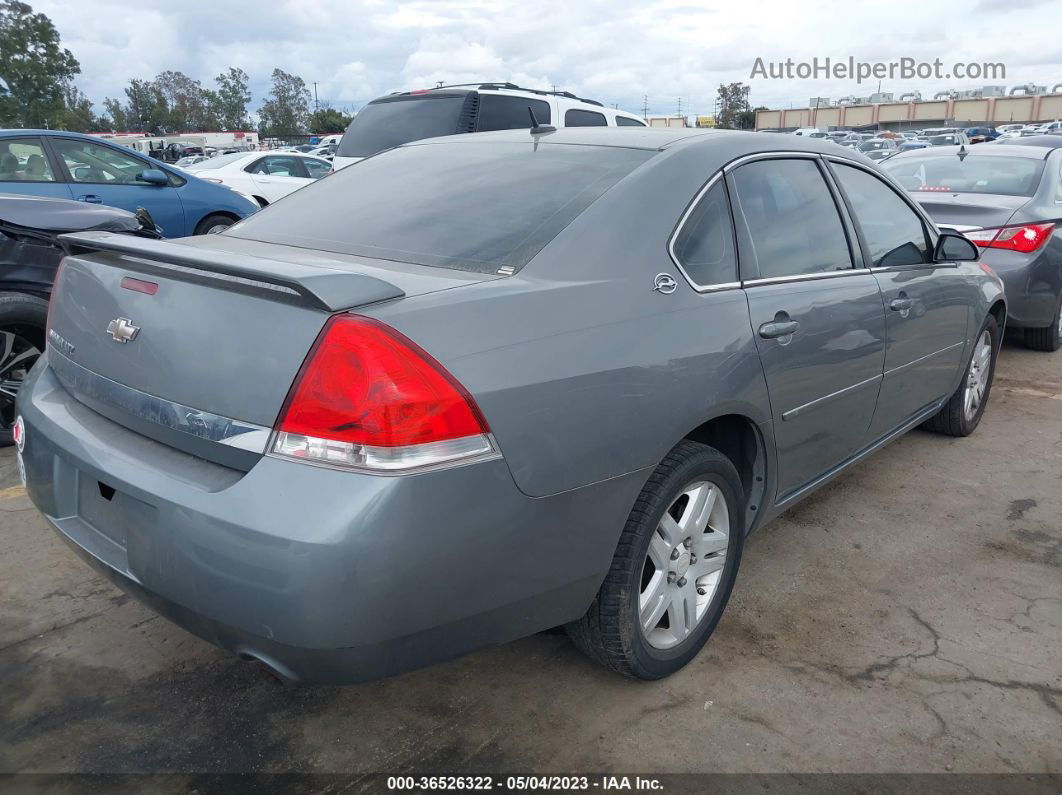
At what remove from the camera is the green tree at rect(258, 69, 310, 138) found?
10086 cm

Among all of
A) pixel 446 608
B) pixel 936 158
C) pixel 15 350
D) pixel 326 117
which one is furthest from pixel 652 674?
pixel 326 117

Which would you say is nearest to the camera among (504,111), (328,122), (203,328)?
(203,328)

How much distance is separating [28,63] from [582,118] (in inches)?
3091

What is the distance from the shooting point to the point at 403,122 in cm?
847

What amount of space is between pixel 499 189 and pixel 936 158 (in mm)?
6097

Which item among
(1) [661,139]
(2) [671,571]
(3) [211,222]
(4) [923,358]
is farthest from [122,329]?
(3) [211,222]

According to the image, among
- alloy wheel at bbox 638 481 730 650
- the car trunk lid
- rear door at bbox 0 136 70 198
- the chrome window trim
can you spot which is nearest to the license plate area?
the car trunk lid

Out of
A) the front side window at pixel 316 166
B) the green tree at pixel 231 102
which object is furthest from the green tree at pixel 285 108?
the front side window at pixel 316 166

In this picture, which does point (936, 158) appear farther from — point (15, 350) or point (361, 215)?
point (15, 350)

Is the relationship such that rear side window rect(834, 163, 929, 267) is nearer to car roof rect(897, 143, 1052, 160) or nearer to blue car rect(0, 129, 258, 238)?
car roof rect(897, 143, 1052, 160)

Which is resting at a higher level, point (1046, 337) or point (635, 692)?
point (1046, 337)

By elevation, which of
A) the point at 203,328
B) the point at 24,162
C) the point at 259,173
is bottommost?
the point at 203,328

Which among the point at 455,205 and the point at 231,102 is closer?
the point at 455,205

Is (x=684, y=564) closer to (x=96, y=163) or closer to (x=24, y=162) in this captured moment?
(x=24, y=162)
